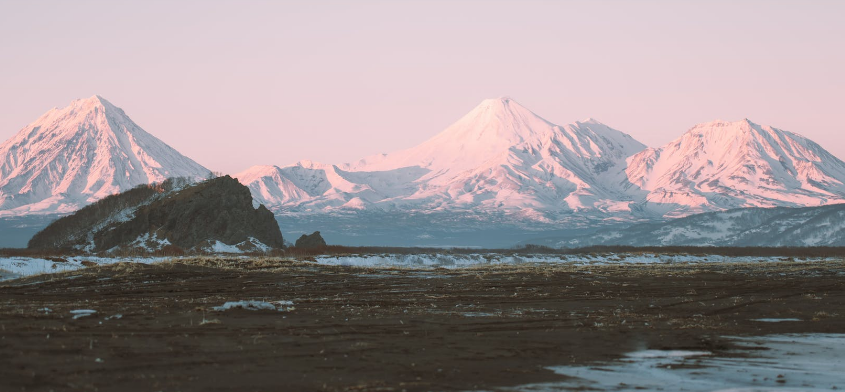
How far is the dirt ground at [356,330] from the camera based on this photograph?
71.7ft

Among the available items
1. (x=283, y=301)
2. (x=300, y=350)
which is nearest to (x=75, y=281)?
(x=283, y=301)

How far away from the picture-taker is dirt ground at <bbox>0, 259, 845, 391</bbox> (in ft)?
71.7

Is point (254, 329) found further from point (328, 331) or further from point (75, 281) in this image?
point (75, 281)

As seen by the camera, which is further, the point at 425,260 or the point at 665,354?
the point at 425,260

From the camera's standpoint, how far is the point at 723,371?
23953 millimetres

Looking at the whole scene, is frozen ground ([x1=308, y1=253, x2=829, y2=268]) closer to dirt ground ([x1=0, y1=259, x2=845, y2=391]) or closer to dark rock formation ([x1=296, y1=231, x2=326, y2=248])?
dark rock formation ([x1=296, y1=231, x2=326, y2=248])

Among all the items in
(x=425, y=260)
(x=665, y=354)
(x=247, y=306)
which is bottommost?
(x=665, y=354)

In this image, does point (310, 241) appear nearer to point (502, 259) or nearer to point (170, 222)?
point (170, 222)

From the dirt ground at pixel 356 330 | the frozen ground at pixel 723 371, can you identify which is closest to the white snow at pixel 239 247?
the dirt ground at pixel 356 330

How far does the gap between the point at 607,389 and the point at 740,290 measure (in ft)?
105

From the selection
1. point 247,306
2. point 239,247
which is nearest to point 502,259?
point 239,247

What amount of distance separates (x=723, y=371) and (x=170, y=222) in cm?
9961

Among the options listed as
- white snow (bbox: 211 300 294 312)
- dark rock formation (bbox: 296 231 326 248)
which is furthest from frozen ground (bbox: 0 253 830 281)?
white snow (bbox: 211 300 294 312)

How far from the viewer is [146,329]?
92.5 feet
